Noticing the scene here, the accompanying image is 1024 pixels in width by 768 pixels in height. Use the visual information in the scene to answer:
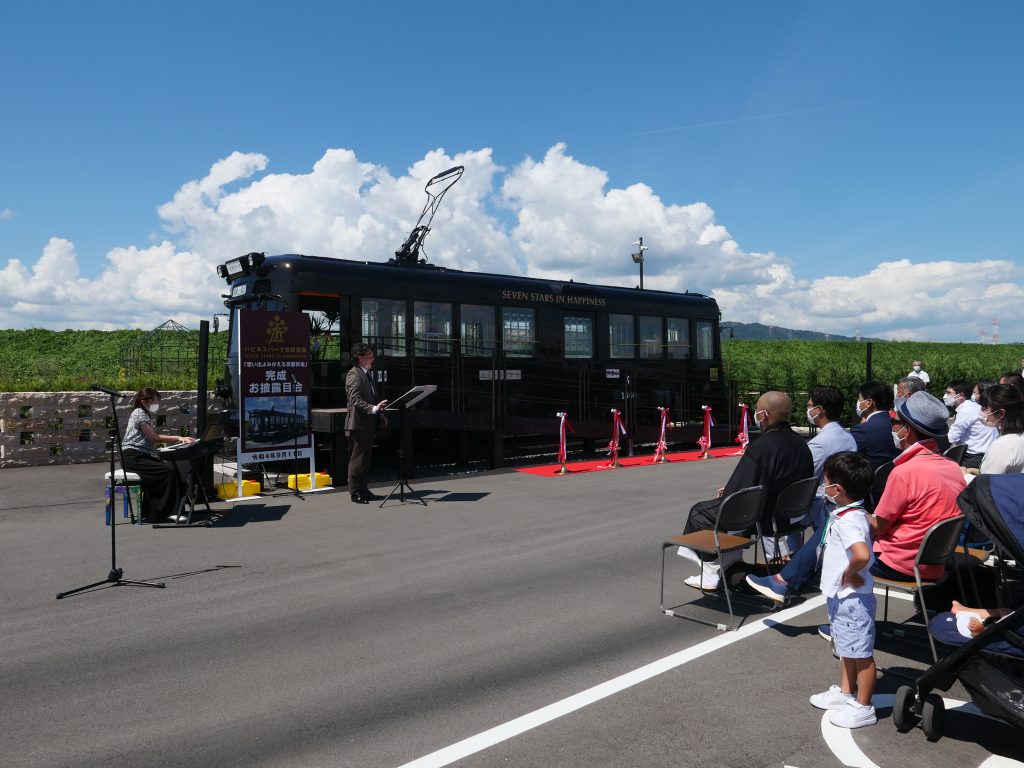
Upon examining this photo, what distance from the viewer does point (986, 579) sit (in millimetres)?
4645

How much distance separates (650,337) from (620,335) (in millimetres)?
896

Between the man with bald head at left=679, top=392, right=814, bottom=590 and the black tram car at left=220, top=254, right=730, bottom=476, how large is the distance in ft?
23.4

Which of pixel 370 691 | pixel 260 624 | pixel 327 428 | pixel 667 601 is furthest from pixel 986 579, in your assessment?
pixel 327 428

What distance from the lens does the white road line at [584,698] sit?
3355 mm

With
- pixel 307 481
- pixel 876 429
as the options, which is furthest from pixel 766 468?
pixel 307 481

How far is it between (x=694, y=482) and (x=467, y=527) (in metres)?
4.95

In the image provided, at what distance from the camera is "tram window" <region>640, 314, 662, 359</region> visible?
659 inches

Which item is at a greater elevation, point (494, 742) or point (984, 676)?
point (984, 676)

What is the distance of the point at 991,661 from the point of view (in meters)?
3.35

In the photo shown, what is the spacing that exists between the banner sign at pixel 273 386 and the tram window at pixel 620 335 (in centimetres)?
743

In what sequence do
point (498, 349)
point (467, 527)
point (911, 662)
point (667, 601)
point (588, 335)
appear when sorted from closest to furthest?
point (911, 662), point (667, 601), point (467, 527), point (498, 349), point (588, 335)

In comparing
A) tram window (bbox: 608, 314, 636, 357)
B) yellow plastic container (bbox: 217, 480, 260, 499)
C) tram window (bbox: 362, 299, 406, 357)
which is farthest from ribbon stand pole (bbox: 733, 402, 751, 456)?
yellow plastic container (bbox: 217, 480, 260, 499)

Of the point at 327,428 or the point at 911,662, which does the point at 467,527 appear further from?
the point at 911,662

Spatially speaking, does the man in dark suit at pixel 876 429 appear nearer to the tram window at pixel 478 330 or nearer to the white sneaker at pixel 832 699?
the white sneaker at pixel 832 699
